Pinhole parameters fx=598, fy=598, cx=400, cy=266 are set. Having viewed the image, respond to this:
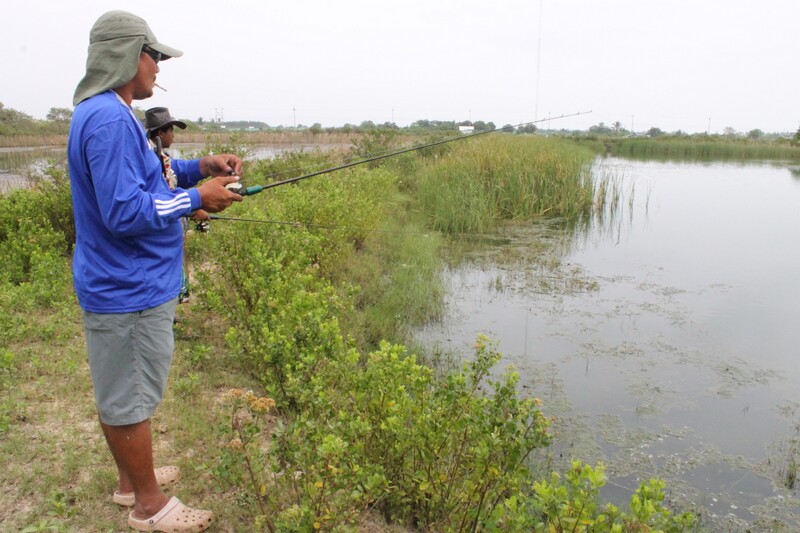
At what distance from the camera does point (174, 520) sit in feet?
7.02

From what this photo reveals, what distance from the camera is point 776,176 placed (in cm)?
2000

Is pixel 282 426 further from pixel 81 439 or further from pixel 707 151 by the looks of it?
pixel 707 151

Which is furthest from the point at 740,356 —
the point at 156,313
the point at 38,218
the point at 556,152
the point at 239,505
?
the point at 556,152

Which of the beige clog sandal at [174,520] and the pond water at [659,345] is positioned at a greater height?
the beige clog sandal at [174,520]

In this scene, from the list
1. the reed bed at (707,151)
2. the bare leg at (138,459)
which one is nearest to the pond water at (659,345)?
the bare leg at (138,459)

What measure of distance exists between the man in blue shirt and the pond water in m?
2.55

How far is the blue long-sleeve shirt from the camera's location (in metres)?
1.75

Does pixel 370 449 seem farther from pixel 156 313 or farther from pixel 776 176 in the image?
pixel 776 176

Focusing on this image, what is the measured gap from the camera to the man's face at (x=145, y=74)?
6.28 feet

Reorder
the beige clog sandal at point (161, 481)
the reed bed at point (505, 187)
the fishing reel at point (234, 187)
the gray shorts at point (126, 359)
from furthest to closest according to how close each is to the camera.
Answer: the reed bed at point (505, 187) → the beige clog sandal at point (161, 481) → the fishing reel at point (234, 187) → the gray shorts at point (126, 359)

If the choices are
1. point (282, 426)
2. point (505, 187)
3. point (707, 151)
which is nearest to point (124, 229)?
point (282, 426)

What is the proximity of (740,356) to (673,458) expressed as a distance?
1.96m

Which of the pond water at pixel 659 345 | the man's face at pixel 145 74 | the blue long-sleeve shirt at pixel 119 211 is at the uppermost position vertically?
the man's face at pixel 145 74

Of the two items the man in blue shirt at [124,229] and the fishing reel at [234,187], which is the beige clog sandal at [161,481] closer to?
the man in blue shirt at [124,229]
